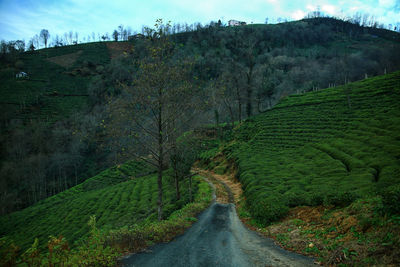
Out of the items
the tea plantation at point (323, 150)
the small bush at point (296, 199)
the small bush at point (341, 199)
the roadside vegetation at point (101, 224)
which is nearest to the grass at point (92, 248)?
the roadside vegetation at point (101, 224)

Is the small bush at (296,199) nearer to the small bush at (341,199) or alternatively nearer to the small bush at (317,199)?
the small bush at (317,199)

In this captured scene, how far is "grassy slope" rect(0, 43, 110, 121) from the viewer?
427 feet

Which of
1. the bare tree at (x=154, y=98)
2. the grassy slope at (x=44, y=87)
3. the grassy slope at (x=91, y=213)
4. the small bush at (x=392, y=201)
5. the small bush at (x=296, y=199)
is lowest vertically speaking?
the grassy slope at (x=91, y=213)

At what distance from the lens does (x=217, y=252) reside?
1049 cm

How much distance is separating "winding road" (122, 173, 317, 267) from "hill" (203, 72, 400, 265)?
111 cm

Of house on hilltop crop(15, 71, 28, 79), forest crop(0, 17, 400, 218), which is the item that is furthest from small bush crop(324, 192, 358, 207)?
house on hilltop crop(15, 71, 28, 79)

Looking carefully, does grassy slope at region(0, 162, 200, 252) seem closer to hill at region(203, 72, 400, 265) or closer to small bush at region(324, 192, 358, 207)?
hill at region(203, 72, 400, 265)

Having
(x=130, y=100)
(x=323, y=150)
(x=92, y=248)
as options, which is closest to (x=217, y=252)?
(x=92, y=248)

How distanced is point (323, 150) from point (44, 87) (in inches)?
7012

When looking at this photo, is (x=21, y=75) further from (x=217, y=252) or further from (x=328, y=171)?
(x=217, y=252)

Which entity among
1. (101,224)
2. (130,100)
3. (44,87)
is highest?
(44,87)

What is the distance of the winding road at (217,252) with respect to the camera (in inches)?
359

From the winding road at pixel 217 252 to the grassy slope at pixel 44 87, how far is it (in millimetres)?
143058

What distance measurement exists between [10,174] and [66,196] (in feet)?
136
